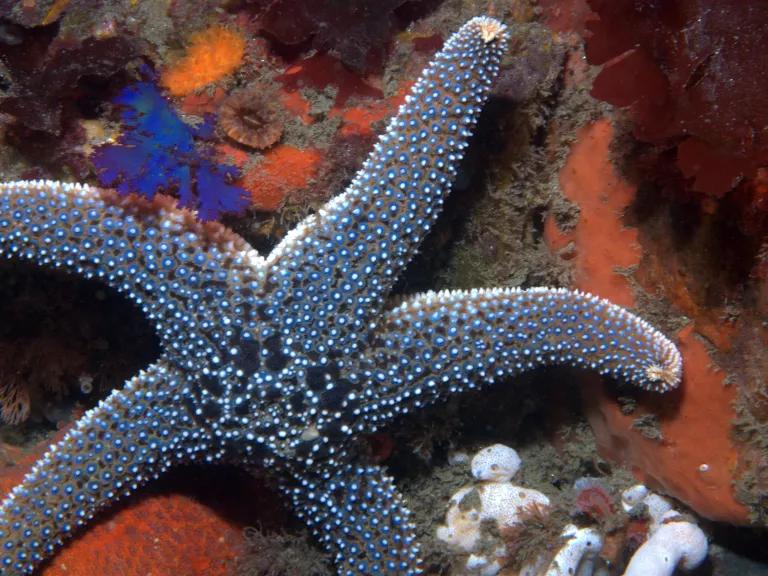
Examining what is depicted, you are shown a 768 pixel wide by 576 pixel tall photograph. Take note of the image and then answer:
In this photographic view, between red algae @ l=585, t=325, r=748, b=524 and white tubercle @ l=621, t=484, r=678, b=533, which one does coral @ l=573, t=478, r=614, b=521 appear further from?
red algae @ l=585, t=325, r=748, b=524

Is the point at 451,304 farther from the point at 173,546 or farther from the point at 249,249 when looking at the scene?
the point at 173,546

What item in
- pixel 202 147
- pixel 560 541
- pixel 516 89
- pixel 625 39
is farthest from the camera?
pixel 560 541

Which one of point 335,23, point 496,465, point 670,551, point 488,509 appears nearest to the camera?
point 335,23

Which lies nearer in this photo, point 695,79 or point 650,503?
point 695,79

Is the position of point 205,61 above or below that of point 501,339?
above

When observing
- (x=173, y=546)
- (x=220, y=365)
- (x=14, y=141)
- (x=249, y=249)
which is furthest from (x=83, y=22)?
(x=173, y=546)

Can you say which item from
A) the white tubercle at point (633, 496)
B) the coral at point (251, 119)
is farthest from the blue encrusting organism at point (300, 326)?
the white tubercle at point (633, 496)

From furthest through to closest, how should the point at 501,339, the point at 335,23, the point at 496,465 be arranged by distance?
1. the point at 496,465
2. the point at 335,23
3. the point at 501,339

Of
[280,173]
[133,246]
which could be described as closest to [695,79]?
[280,173]

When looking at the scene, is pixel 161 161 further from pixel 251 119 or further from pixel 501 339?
pixel 501 339
